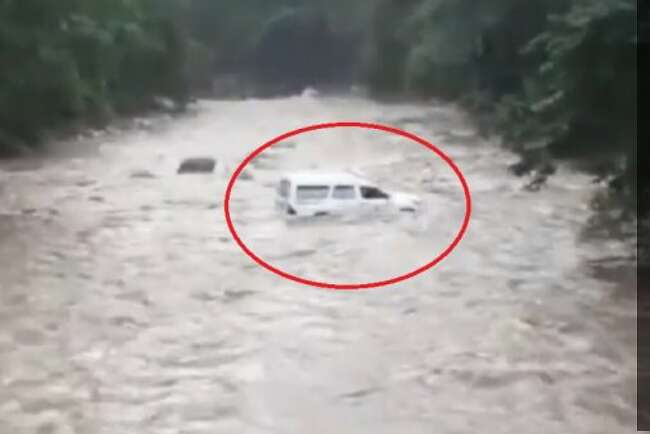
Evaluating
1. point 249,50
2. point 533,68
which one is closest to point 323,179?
point 533,68

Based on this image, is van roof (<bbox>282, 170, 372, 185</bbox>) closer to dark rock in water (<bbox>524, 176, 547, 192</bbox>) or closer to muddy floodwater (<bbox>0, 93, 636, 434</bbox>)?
muddy floodwater (<bbox>0, 93, 636, 434</bbox>)

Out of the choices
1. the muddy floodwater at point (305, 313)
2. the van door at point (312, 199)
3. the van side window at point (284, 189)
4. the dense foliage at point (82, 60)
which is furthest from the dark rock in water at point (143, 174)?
the van door at point (312, 199)

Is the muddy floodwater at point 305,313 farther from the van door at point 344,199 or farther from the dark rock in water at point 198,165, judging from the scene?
the dark rock in water at point 198,165

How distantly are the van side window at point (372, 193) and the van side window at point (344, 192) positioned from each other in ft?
0.15

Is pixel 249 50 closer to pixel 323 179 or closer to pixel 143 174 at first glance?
pixel 143 174

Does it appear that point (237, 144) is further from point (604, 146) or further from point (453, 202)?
point (604, 146)

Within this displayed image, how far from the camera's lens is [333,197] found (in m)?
3.61

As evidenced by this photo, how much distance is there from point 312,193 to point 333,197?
102 mm

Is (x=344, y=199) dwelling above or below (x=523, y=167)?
below

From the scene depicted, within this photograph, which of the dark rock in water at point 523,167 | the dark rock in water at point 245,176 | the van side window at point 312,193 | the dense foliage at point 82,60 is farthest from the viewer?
the dense foliage at point 82,60

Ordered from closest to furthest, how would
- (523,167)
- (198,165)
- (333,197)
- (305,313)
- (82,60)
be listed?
(305,313) < (523,167) < (333,197) < (198,165) < (82,60)

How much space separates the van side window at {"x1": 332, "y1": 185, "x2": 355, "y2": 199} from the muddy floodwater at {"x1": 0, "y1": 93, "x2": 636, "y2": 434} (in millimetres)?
138

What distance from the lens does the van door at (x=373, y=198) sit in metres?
3.66

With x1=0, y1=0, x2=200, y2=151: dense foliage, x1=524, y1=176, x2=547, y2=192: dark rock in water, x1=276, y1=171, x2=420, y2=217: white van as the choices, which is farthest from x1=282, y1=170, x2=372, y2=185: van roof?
x1=0, y1=0, x2=200, y2=151: dense foliage
